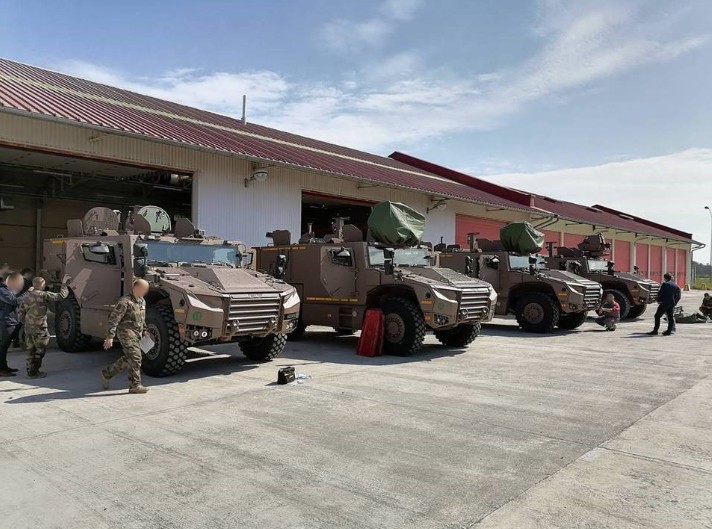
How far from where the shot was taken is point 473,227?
23.5 m

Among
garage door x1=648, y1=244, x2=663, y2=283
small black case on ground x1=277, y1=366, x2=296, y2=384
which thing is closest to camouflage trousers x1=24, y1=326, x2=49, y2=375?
small black case on ground x1=277, y1=366, x2=296, y2=384

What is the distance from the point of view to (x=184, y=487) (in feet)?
12.9

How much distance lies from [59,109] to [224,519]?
408 inches

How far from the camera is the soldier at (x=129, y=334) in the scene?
21.7ft

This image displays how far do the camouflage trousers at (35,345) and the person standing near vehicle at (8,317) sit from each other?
0.35 metres

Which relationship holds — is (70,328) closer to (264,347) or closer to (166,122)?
(264,347)

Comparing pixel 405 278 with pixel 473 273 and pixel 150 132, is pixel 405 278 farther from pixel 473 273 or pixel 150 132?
pixel 150 132

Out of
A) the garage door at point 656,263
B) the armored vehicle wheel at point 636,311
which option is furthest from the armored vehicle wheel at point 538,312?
the garage door at point 656,263

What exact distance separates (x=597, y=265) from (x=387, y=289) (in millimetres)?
9171

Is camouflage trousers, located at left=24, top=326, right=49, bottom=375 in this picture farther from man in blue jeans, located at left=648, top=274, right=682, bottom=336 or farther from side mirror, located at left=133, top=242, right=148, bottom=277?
man in blue jeans, located at left=648, top=274, right=682, bottom=336

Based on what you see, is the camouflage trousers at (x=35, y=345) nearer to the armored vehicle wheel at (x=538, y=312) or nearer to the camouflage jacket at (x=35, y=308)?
the camouflage jacket at (x=35, y=308)

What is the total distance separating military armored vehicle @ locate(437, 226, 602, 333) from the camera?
13.4 metres

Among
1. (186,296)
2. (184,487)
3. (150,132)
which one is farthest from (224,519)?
(150,132)

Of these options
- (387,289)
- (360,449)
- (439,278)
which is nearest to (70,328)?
(387,289)
